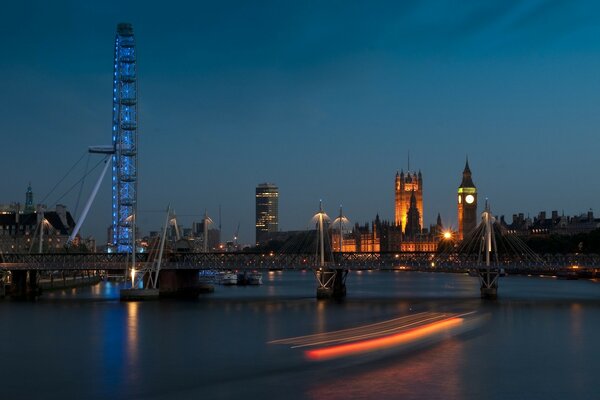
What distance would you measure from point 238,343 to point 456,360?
10830mm

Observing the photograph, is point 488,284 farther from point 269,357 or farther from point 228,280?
point 228,280

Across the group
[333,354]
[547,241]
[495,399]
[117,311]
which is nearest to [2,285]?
[117,311]

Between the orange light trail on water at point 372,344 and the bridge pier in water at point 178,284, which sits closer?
the orange light trail on water at point 372,344

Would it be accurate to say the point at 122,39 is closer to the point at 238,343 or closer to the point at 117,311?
the point at 117,311

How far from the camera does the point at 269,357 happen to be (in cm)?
3834

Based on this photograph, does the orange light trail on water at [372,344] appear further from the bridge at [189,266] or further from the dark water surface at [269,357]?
the bridge at [189,266]

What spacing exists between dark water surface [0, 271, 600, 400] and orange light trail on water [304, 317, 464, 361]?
81 cm

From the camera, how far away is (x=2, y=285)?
77.5m

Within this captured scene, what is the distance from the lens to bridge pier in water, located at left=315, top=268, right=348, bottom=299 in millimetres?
73250

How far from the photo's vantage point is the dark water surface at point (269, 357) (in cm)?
3127

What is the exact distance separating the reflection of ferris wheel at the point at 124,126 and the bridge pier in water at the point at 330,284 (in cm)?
2792

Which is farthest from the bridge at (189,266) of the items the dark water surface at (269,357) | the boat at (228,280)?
the boat at (228,280)

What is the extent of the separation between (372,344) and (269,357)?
18.3ft

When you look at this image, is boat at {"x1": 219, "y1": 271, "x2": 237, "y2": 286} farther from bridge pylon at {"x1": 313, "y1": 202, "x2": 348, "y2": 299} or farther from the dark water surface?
the dark water surface
